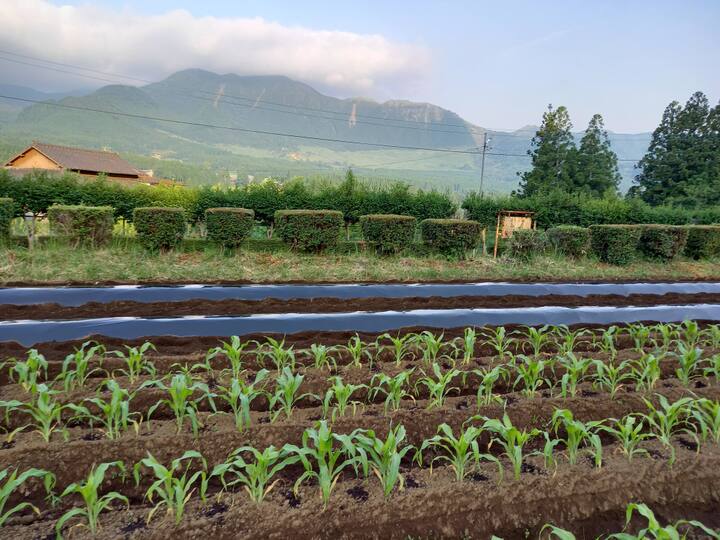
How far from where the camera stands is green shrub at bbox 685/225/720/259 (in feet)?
44.3

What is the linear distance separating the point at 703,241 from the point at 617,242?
11.9 feet

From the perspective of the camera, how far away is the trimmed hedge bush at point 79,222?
962cm

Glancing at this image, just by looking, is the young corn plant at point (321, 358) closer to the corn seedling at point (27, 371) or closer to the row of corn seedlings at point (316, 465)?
the row of corn seedlings at point (316, 465)

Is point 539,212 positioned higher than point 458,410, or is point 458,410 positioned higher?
point 539,212

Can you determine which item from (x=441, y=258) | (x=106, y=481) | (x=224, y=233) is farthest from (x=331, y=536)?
(x=441, y=258)

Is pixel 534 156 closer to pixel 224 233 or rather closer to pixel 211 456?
pixel 224 233

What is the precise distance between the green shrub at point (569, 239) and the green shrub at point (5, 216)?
12.9m

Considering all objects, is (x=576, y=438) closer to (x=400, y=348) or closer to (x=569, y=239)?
(x=400, y=348)

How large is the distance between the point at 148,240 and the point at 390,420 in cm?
874

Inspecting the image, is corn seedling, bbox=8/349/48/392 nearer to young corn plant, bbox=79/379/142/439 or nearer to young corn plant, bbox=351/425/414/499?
young corn plant, bbox=79/379/142/439

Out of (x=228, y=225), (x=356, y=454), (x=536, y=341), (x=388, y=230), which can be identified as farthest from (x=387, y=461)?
(x=388, y=230)

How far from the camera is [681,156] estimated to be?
95.5 ft

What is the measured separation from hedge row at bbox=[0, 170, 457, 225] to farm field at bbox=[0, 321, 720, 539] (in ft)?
27.0

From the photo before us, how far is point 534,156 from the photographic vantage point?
29.1 metres
